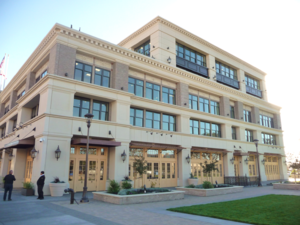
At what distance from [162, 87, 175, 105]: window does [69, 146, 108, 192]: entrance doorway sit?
372 inches

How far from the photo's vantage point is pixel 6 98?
36312 millimetres

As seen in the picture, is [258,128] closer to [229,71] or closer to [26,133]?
[229,71]

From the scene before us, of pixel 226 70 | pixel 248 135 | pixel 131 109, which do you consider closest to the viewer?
pixel 131 109

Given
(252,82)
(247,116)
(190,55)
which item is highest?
(252,82)

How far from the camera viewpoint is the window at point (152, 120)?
2673cm

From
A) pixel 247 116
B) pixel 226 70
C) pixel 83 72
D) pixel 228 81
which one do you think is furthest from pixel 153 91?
pixel 247 116

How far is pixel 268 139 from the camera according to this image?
43938 millimetres

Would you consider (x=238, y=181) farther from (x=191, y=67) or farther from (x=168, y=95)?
(x=191, y=67)

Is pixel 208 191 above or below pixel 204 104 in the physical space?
below

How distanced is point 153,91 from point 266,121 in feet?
88.0

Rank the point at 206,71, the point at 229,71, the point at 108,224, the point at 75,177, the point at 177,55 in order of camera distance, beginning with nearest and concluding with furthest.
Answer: the point at 108,224
the point at 75,177
the point at 177,55
the point at 206,71
the point at 229,71

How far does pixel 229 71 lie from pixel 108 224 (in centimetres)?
3526

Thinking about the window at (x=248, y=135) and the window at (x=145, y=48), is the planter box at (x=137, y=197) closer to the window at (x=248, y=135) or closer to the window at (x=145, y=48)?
the window at (x=145, y=48)

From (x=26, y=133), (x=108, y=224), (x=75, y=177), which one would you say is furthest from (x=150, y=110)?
(x=108, y=224)
